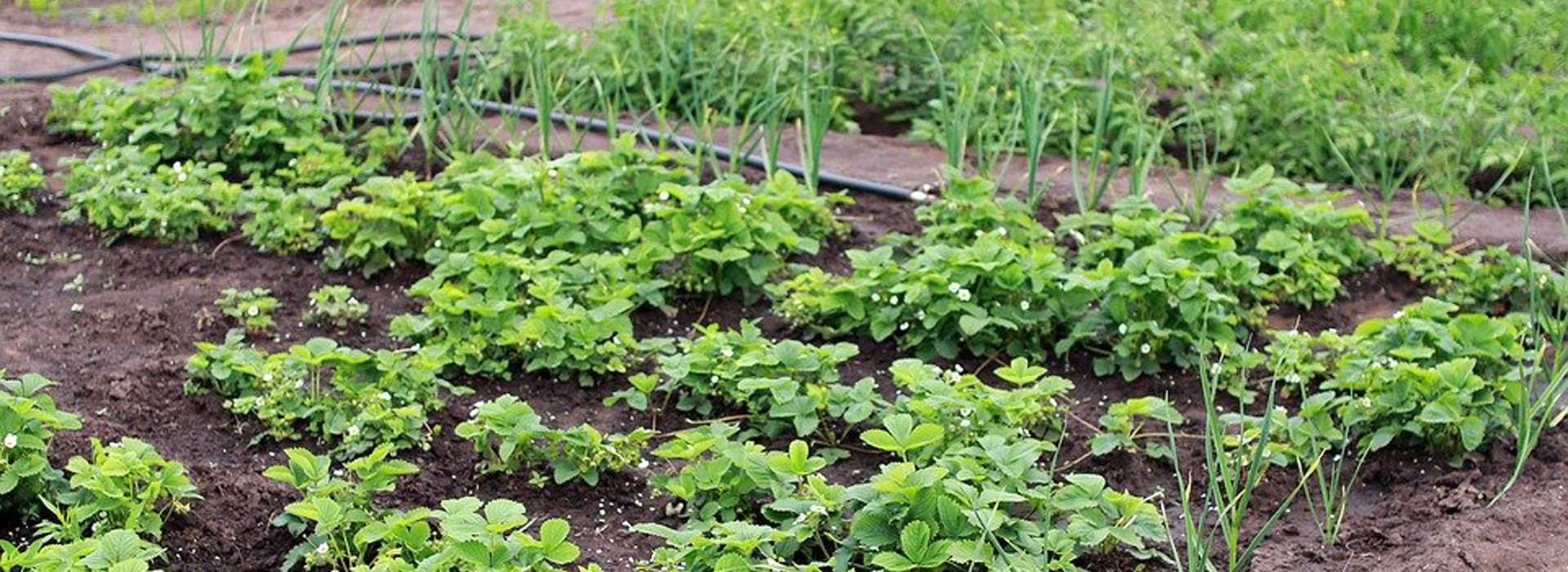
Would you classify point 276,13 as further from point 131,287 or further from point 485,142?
point 131,287

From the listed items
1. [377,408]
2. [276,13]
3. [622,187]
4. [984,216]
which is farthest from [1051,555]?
[276,13]

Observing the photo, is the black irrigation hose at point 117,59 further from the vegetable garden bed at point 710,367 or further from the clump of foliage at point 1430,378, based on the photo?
the clump of foliage at point 1430,378

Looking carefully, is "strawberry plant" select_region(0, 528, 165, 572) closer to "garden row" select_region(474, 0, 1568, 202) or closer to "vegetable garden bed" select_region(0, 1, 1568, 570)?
"vegetable garden bed" select_region(0, 1, 1568, 570)

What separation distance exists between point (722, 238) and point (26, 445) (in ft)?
6.53

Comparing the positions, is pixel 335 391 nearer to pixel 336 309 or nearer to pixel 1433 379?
pixel 336 309

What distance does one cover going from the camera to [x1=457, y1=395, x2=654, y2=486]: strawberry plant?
400 cm

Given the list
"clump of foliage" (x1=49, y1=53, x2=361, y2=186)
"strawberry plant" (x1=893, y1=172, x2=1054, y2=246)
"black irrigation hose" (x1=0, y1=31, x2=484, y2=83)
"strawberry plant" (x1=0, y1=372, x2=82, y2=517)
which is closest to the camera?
"strawberry plant" (x1=0, y1=372, x2=82, y2=517)

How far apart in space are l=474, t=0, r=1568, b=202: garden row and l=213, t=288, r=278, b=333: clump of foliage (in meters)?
1.29

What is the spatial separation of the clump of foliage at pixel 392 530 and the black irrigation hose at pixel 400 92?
2303 mm

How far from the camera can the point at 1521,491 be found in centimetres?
414

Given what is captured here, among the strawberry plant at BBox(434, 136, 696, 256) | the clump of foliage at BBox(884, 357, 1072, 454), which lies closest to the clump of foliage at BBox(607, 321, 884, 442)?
the clump of foliage at BBox(884, 357, 1072, 454)

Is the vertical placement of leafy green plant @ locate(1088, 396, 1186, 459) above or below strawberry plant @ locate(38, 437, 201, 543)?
below

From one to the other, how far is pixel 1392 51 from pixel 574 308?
12.8ft

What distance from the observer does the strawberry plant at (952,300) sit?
187 inches
